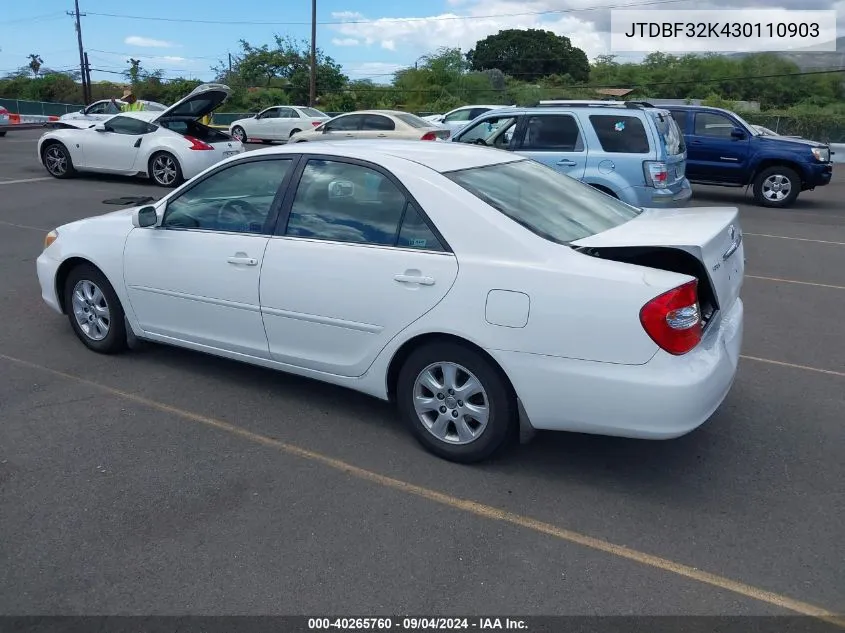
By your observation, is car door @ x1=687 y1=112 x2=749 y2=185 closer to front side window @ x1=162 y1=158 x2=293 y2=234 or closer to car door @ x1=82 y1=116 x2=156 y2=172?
car door @ x1=82 y1=116 x2=156 y2=172

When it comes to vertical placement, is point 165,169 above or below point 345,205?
above

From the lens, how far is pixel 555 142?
10.6 meters

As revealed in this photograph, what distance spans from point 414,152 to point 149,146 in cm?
1197

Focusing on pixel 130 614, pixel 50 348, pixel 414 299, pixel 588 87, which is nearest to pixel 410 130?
pixel 50 348

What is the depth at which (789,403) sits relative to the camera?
494 cm

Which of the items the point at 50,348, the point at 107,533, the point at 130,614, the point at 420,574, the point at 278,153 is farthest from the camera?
the point at 50,348

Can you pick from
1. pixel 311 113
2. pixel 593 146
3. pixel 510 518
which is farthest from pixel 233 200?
pixel 311 113

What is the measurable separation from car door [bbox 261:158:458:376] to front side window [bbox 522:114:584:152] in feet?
21.7

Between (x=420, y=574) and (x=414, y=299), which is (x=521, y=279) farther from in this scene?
(x=420, y=574)

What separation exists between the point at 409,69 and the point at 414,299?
58222mm

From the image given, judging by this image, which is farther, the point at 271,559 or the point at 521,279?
the point at 521,279

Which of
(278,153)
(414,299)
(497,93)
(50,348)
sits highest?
(497,93)

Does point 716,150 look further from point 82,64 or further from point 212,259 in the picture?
point 82,64

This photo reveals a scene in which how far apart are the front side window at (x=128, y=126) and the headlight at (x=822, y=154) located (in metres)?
12.5
